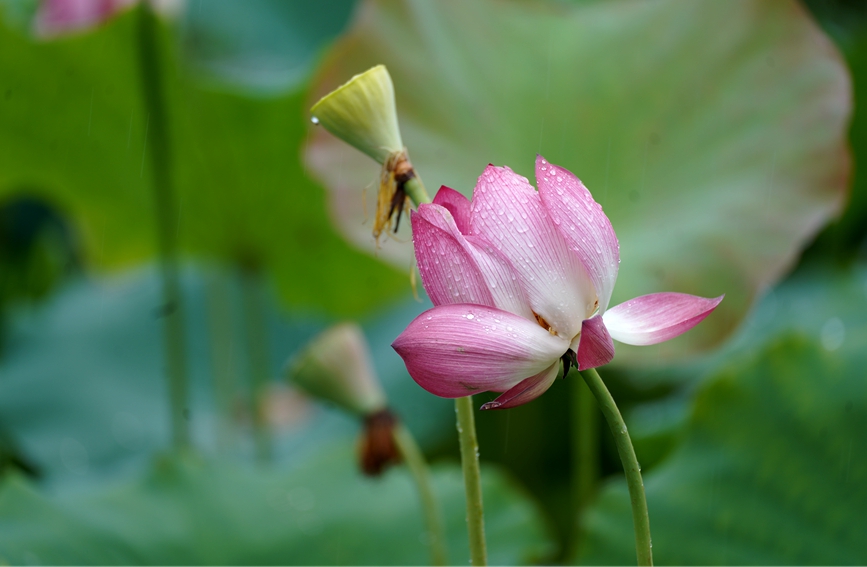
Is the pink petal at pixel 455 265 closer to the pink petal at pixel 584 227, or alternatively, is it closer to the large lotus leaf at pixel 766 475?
the pink petal at pixel 584 227

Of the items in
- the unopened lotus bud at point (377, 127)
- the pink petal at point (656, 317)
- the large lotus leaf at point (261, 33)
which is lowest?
the pink petal at point (656, 317)

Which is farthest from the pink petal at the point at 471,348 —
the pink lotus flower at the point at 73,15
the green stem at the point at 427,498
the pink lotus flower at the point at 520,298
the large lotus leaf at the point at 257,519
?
the pink lotus flower at the point at 73,15

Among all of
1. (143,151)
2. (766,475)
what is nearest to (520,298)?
(766,475)

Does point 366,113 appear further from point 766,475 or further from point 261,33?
point 261,33

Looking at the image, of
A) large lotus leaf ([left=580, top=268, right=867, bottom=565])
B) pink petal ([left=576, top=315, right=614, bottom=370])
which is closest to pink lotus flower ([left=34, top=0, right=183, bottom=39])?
large lotus leaf ([left=580, top=268, right=867, bottom=565])

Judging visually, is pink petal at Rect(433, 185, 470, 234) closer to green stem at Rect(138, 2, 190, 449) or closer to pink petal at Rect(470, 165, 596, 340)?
pink petal at Rect(470, 165, 596, 340)
